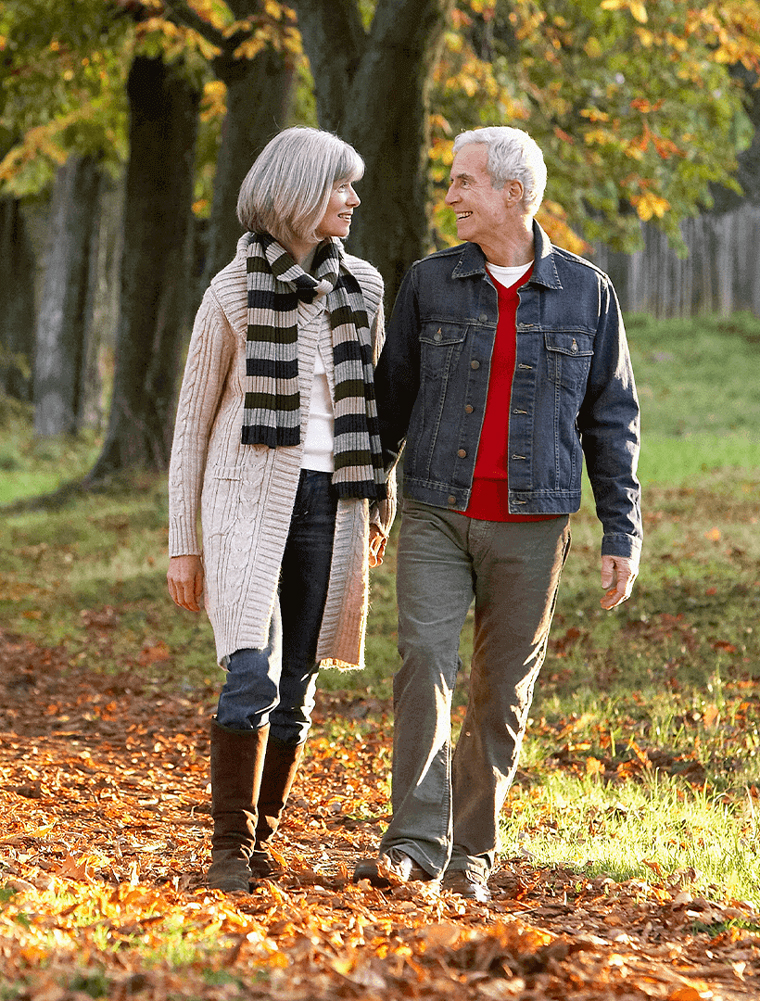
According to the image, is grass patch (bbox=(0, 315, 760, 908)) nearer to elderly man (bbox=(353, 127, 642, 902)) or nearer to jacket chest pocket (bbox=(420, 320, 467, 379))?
elderly man (bbox=(353, 127, 642, 902))

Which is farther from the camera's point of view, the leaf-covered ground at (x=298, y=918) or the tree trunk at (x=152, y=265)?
the tree trunk at (x=152, y=265)

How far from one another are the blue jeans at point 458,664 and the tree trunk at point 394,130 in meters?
4.85

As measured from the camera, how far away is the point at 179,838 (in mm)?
4742

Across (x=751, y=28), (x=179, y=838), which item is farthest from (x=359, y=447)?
(x=751, y=28)

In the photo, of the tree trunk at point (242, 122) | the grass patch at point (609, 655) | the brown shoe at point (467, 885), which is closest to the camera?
the brown shoe at point (467, 885)

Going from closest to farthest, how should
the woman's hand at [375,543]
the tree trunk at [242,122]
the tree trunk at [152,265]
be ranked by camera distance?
1. the woman's hand at [375,543]
2. the tree trunk at [242,122]
3. the tree trunk at [152,265]

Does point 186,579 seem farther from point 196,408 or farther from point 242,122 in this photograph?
point 242,122

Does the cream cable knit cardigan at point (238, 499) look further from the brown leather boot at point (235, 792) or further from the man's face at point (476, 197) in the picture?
the man's face at point (476, 197)

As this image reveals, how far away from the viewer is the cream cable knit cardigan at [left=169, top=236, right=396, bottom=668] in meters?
3.93

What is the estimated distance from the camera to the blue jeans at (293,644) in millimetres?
3883

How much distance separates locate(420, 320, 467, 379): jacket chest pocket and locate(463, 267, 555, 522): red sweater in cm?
12

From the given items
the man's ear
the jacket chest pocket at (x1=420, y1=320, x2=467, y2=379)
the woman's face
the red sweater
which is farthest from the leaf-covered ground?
the man's ear

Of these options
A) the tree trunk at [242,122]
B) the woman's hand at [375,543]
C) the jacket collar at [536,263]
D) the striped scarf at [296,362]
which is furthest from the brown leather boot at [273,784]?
the tree trunk at [242,122]

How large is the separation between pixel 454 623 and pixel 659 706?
286 centimetres
